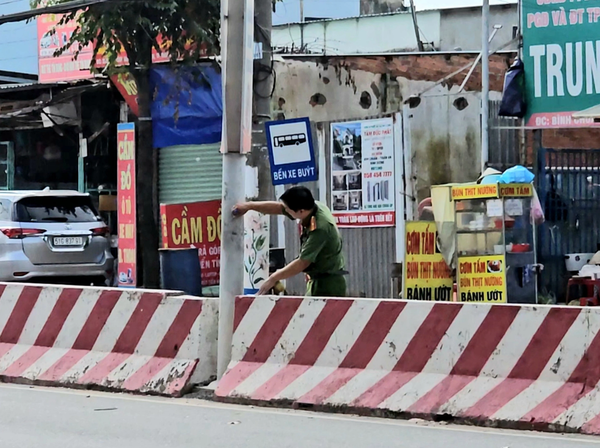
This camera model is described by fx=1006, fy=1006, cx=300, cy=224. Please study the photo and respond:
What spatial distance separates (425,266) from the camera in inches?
510

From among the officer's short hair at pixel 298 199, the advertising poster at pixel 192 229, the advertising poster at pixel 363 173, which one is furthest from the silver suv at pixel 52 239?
the officer's short hair at pixel 298 199

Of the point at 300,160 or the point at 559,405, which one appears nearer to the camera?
the point at 559,405

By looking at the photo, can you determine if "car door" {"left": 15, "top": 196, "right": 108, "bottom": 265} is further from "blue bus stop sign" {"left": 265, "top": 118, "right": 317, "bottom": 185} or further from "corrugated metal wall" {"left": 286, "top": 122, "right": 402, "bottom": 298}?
"blue bus stop sign" {"left": 265, "top": 118, "right": 317, "bottom": 185}

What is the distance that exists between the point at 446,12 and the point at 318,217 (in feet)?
55.3

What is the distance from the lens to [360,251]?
15.6 metres

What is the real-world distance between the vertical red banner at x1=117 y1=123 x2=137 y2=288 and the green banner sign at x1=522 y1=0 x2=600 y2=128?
7.14 metres

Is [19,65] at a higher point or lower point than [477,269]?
higher

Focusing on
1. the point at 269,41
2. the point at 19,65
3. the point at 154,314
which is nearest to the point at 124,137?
the point at 269,41

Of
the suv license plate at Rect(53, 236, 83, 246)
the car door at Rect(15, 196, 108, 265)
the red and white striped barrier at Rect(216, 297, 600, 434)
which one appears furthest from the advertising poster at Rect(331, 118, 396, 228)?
the red and white striped barrier at Rect(216, 297, 600, 434)

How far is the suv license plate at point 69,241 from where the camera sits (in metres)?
15.4

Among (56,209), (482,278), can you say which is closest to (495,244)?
(482,278)

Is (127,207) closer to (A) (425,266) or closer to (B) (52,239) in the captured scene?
(B) (52,239)

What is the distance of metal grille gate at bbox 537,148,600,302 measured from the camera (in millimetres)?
14141

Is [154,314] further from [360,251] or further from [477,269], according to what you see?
[360,251]
